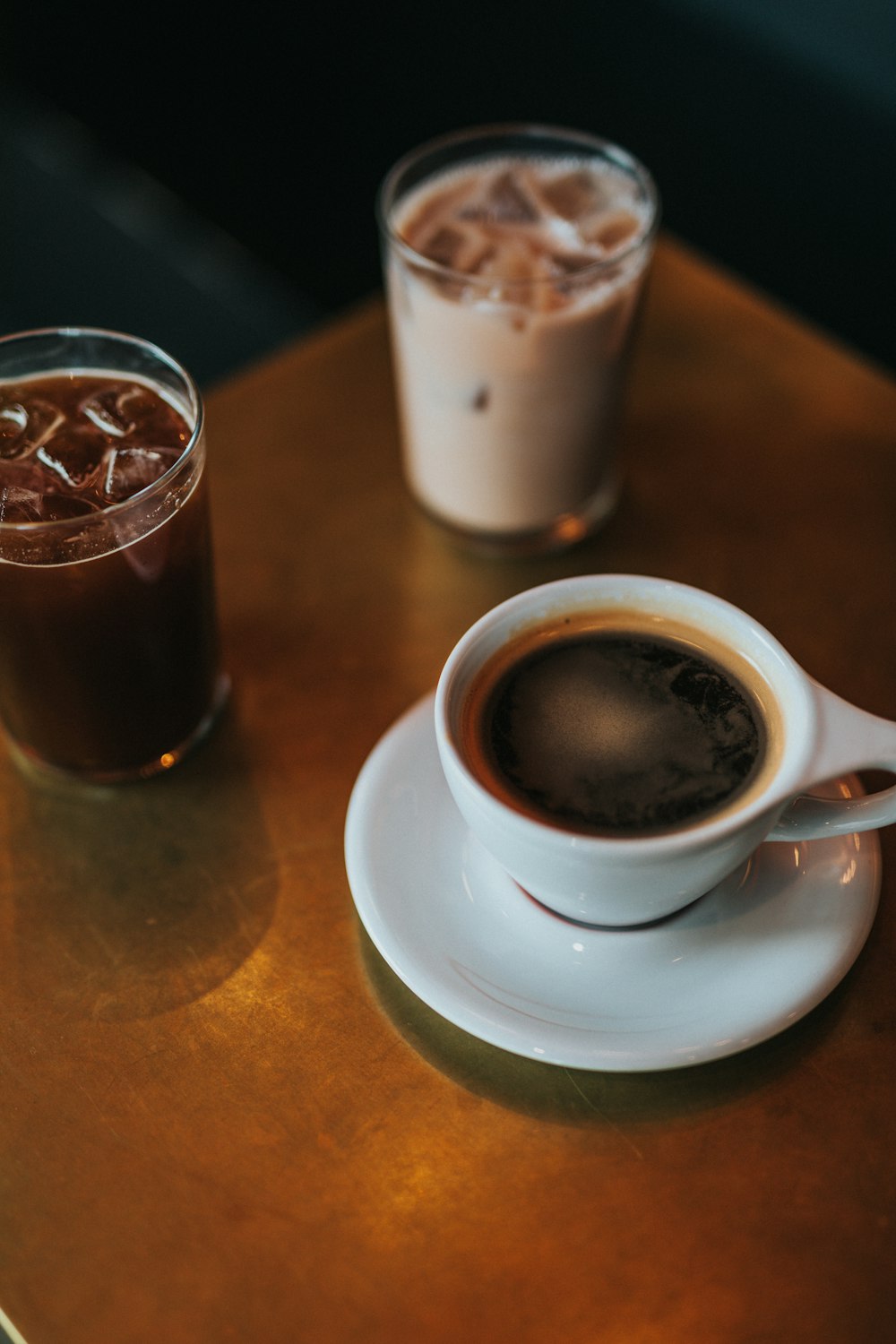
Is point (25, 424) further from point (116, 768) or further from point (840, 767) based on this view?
point (840, 767)

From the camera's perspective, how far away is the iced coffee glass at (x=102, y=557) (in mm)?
790

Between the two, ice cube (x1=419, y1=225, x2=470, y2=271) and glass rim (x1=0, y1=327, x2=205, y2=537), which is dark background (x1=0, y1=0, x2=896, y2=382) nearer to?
ice cube (x1=419, y1=225, x2=470, y2=271)

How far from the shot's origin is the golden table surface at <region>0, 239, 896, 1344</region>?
0.66 meters

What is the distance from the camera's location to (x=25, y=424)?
0.86m

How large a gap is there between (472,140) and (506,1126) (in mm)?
814

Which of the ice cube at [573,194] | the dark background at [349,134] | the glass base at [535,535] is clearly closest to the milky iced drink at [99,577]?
the glass base at [535,535]

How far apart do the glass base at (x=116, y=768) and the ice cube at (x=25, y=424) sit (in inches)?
8.6

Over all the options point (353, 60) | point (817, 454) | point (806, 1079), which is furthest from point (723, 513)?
point (353, 60)

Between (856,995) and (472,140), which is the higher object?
(472,140)

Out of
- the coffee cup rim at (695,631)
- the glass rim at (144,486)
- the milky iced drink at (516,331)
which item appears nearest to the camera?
the coffee cup rim at (695,631)

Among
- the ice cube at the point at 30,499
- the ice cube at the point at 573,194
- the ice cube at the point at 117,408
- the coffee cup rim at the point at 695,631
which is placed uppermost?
the ice cube at the point at 573,194

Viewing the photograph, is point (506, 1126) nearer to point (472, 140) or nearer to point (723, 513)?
point (723, 513)

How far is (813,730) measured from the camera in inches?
27.3

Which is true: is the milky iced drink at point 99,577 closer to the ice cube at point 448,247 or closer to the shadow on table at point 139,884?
the shadow on table at point 139,884
